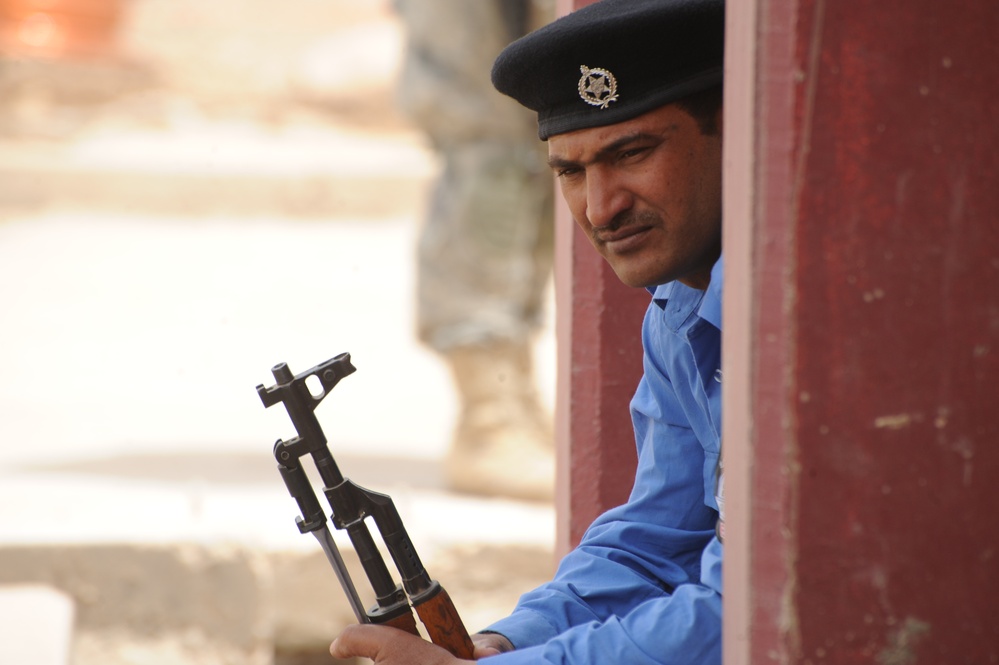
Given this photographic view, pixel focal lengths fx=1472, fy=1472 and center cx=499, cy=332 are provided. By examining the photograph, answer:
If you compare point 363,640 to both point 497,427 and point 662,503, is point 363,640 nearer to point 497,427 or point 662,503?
point 662,503

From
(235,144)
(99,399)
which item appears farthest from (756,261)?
(235,144)

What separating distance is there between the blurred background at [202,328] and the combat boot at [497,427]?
0.27ft

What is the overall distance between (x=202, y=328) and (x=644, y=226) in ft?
21.1

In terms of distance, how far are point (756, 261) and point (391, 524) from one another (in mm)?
601

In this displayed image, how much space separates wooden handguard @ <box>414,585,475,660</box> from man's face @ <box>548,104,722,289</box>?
42cm

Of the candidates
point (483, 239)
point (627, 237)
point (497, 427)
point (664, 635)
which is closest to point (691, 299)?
point (627, 237)

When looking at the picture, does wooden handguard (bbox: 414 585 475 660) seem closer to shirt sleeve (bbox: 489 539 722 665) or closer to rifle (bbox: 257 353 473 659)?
rifle (bbox: 257 353 473 659)

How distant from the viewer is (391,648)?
1.58 meters

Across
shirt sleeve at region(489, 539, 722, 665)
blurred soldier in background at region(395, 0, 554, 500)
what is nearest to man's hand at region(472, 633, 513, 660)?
shirt sleeve at region(489, 539, 722, 665)

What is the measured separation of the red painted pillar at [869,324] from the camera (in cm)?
124

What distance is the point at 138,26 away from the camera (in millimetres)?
17375

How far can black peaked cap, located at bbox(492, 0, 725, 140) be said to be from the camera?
1.56m

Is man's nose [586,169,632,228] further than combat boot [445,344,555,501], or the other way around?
combat boot [445,344,555,501]

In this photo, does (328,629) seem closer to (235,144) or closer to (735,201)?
(735,201)
